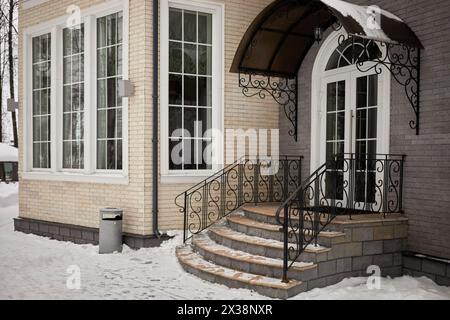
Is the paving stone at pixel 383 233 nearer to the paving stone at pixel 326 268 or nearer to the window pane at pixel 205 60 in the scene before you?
the paving stone at pixel 326 268

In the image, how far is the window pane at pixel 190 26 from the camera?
7996 millimetres

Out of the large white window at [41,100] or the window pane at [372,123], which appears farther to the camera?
the large white window at [41,100]

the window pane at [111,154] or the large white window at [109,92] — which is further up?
the large white window at [109,92]

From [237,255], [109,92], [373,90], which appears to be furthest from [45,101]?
[373,90]

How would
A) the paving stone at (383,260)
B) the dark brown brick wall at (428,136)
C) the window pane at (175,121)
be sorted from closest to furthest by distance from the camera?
the dark brown brick wall at (428,136) < the paving stone at (383,260) < the window pane at (175,121)

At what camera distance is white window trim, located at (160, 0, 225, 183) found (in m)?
7.70

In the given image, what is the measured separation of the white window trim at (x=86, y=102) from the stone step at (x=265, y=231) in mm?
1907

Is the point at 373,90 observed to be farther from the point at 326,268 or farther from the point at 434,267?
the point at 326,268

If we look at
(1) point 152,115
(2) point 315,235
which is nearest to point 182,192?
(1) point 152,115

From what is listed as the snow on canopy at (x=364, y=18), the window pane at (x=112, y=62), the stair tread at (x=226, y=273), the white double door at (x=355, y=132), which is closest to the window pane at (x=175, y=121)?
the window pane at (x=112, y=62)

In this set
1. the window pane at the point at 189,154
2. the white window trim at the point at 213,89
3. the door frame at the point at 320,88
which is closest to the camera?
the door frame at the point at 320,88

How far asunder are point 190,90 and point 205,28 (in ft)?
3.53

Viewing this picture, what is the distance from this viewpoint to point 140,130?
24.9ft
